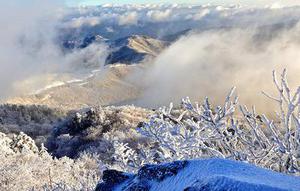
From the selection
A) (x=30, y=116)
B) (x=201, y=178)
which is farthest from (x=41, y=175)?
(x=30, y=116)

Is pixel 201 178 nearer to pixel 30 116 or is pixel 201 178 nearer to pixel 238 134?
pixel 238 134

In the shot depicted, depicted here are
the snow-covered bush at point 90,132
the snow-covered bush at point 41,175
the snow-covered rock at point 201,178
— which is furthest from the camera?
the snow-covered bush at point 90,132

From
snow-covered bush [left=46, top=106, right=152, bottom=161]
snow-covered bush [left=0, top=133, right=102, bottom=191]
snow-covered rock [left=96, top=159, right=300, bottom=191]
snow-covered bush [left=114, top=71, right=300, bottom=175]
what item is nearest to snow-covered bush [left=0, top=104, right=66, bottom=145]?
snow-covered bush [left=46, top=106, right=152, bottom=161]

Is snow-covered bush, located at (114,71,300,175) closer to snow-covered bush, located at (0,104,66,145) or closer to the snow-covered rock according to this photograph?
the snow-covered rock

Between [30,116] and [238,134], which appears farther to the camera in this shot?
[30,116]

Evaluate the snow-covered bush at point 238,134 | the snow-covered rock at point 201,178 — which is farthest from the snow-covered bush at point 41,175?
the snow-covered rock at point 201,178

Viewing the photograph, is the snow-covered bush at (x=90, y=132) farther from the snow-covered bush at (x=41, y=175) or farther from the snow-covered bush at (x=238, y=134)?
the snow-covered bush at (x=238, y=134)

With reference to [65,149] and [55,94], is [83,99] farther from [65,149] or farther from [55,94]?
[65,149]

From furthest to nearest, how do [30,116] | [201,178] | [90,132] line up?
1. [30,116]
2. [90,132]
3. [201,178]

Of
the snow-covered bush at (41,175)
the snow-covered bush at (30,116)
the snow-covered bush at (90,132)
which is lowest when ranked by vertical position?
Answer: the snow-covered bush at (30,116)
